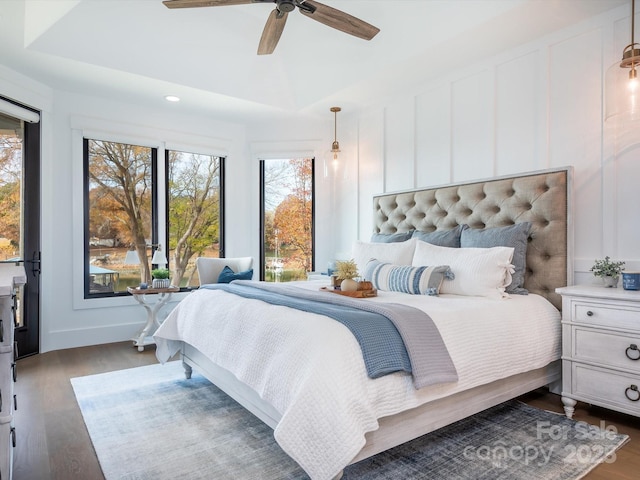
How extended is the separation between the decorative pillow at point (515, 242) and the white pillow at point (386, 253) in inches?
20.3

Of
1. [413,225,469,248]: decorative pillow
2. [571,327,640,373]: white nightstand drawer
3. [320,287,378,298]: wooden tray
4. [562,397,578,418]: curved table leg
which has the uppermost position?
[413,225,469,248]: decorative pillow

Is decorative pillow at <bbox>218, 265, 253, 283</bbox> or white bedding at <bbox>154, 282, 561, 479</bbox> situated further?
decorative pillow at <bbox>218, 265, 253, 283</bbox>

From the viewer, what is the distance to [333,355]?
1.65 meters

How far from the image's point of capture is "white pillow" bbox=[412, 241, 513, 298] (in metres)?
2.67

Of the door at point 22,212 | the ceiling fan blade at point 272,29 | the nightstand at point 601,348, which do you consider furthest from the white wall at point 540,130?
the door at point 22,212

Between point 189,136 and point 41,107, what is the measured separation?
1.50m

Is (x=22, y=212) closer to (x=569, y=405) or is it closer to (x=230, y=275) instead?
(x=230, y=275)

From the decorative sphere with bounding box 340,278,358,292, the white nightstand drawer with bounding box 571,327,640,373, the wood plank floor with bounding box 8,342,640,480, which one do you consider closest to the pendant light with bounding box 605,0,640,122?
the white nightstand drawer with bounding box 571,327,640,373

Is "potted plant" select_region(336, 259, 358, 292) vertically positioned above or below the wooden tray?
above

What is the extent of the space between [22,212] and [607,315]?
4.75 metres

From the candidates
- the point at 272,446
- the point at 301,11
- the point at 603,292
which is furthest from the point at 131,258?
the point at 603,292

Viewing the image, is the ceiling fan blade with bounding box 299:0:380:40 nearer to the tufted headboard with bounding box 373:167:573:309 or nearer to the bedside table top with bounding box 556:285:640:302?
the tufted headboard with bounding box 373:167:573:309

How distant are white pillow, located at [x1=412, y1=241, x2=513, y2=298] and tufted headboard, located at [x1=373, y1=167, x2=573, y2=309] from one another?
40 cm

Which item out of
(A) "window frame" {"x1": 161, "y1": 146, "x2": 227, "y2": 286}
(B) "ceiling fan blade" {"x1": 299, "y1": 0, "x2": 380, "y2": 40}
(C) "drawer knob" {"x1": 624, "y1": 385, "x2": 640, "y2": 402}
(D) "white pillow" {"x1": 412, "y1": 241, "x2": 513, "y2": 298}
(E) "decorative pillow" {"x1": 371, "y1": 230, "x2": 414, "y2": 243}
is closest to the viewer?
(C) "drawer knob" {"x1": 624, "y1": 385, "x2": 640, "y2": 402}
